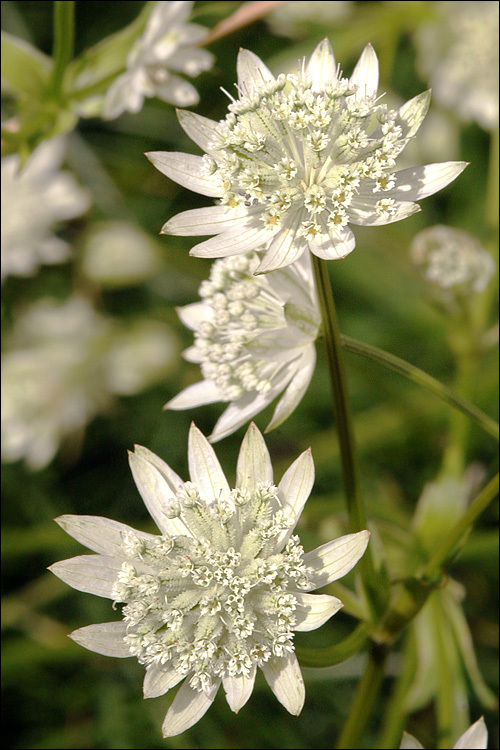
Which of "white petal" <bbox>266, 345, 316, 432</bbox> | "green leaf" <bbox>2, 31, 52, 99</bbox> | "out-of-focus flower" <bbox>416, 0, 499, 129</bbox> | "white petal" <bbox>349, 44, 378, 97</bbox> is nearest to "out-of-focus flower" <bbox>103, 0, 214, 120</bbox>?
"green leaf" <bbox>2, 31, 52, 99</bbox>

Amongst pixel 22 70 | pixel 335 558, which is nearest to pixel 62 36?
pixel 22 70

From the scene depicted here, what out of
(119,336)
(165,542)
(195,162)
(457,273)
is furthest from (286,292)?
(119,336)

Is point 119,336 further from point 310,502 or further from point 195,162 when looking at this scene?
point 195,162

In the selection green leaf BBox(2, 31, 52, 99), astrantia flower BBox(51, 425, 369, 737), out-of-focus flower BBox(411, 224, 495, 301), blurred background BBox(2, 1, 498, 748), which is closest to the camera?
astrantia flower BBox(51, 425, 369, 737)

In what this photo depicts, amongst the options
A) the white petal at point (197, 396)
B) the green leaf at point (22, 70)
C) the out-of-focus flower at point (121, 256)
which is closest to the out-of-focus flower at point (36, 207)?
the out-of-focus flower at point (121, 256)

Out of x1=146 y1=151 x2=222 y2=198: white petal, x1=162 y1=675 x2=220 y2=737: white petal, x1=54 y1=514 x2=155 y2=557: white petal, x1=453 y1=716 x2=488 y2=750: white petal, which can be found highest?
x1=146 y1=151 x2=222 y2=198: white petal

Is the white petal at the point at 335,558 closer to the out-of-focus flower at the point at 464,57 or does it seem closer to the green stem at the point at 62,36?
the green stem at the point at 62,36

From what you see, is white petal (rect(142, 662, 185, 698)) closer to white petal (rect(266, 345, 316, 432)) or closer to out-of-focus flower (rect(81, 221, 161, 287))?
white petal (rect(266, 345, 316, 432))
